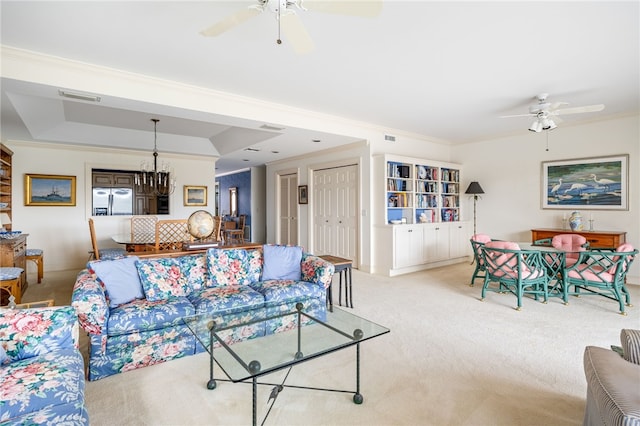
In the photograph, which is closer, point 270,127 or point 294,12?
point 294,12

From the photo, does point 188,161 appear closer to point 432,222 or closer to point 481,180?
point 432,222

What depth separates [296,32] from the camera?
200 centimetres

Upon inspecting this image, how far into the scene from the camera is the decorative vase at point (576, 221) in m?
5.16

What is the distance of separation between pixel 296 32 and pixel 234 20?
380mm

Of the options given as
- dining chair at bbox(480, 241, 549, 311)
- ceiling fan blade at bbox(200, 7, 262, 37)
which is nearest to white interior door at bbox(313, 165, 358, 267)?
dining chair at bbox(480, 241, 549, 311)

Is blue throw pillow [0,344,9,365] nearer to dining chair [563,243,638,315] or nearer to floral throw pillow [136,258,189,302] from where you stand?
floral throw pillow [136,258,189,302]

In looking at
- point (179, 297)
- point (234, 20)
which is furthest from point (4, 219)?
point (234, 20)

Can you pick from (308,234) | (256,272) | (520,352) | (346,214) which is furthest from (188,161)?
(520,352)

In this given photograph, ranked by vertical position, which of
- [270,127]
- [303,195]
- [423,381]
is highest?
[270,127]

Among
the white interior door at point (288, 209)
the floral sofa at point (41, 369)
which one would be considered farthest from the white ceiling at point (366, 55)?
the white interior door at point (288, 209)

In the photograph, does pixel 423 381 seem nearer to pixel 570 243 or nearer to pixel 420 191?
pixel 570 243

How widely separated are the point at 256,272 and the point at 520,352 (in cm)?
250

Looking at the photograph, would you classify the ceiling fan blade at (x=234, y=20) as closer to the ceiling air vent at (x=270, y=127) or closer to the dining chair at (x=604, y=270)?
the ceiling air vent at (x=270, y=127)

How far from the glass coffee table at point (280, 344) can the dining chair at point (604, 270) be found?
3.24 metres
